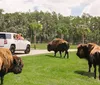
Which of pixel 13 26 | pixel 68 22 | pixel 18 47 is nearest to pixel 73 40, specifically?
pixel 68 22

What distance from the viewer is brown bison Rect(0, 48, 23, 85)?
1075 cm

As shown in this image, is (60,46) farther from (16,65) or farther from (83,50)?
(16,65)

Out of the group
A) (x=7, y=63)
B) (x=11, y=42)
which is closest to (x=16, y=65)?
(x=7, y=63)

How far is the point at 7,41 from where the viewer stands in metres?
25.2

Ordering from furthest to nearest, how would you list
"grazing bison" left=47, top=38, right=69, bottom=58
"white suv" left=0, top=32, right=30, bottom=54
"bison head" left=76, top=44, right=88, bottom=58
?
"grazing bison" left=47, top=38, right=69, bottom=58, "white suv" left=0, top=32, right=30, bottom=54, "bison head" left=76, top=44, right=88, bottom=58

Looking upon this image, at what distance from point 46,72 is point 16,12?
9257cm

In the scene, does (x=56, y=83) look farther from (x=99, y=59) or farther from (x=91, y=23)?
(x=91, y=23)

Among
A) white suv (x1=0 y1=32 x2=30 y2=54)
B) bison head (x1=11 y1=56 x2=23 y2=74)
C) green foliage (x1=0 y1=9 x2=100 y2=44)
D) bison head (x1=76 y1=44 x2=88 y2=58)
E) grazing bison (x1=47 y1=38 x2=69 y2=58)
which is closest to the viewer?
bison head (x1=11 y1=56 x2=23 y2=74)

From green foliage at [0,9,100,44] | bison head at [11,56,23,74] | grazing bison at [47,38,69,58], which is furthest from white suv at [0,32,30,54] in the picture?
green foliage at [0,9,100,44]

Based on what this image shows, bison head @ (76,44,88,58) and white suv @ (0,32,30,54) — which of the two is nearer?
bison head @ (76,44,88,58)

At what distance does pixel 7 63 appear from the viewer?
10961 mm

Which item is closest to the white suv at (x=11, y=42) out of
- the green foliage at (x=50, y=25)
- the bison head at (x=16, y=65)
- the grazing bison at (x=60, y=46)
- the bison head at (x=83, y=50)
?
the grazing bison at (x=60, y=46)

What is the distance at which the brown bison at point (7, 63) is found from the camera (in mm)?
10748

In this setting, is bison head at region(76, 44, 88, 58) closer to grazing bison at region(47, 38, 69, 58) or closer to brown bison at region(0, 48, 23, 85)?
brown bison at region(0, 48, 23, 85)
